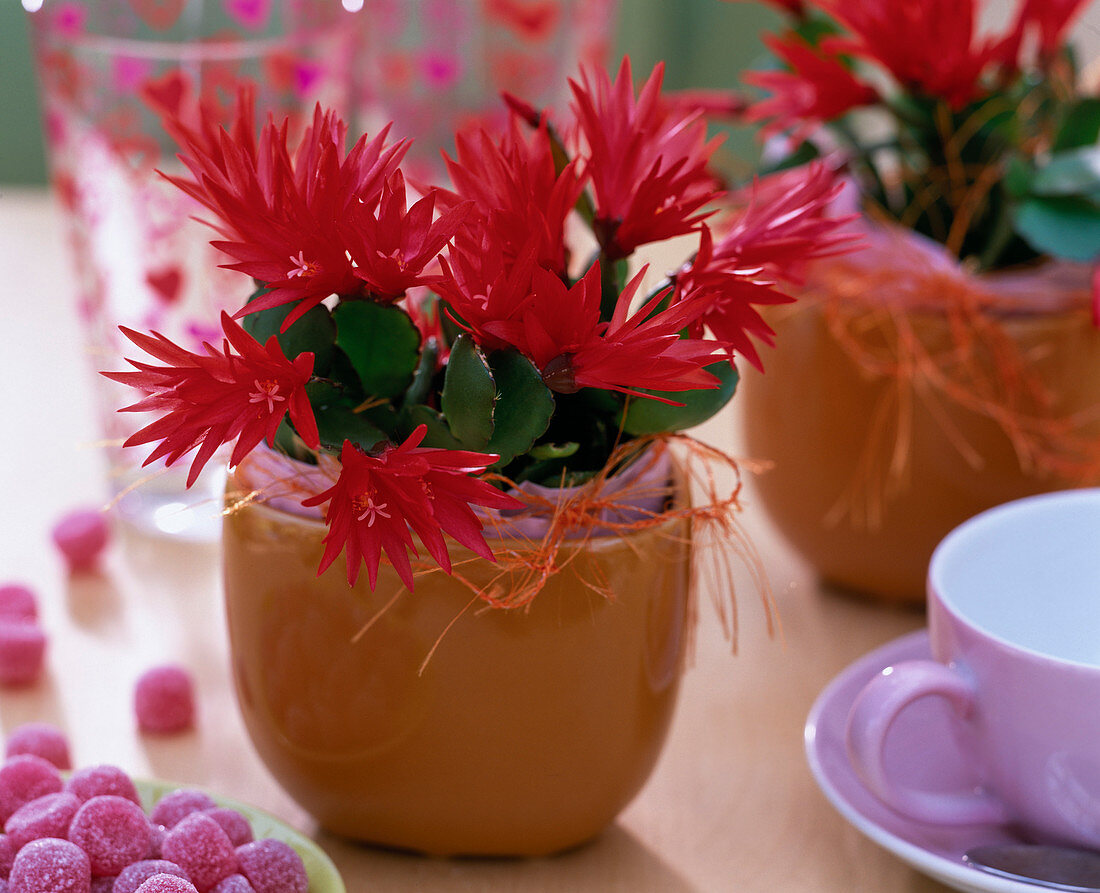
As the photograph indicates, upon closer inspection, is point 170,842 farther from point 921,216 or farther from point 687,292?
point 921,216

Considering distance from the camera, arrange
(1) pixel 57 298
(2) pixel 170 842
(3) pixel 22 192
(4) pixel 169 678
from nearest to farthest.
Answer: (2) pixel 170 842, (4) pixel 169 678, (1) pixel 57 298, (3) pixel 22 192

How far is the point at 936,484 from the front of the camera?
489 millimetres

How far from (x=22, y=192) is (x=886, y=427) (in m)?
0.81

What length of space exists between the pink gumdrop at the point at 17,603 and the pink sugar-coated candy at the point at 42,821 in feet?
0.60

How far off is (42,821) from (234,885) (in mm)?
53

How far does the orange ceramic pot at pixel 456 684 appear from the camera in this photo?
1.11 feet

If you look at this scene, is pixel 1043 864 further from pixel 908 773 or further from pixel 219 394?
pixel 219 394

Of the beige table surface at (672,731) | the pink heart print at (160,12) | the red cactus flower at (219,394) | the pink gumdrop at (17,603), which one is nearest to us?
the red cactus flower at (219,394)

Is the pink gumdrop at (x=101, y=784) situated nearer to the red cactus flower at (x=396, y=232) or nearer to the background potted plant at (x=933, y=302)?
the red cactus flower at (x=396, y=232)

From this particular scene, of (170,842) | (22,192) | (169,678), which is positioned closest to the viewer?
(170,842)

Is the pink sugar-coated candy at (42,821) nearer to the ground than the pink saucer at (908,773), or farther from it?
farther from it

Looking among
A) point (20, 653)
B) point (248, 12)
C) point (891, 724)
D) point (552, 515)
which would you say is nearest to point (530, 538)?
point (552, 515)

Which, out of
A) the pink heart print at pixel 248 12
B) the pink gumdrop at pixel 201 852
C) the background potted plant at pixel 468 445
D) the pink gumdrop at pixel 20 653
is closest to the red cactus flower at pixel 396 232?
the background potted plant at pixel 468 445

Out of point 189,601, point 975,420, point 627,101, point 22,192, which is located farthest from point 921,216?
point 22,192
